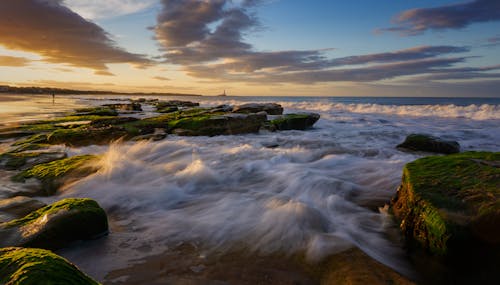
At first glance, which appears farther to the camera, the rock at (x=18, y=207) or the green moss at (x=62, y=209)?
the rock at (x=18, y=207)

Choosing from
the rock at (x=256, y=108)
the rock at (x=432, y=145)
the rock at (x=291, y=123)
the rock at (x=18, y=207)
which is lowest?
the rock at (x=18, y=207)

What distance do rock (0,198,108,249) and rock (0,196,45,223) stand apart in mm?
794

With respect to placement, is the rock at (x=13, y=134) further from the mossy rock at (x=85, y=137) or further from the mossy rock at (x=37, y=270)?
the mossy rock at (x=37, y=270)

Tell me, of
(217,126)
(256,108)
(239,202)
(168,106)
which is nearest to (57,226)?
(239,202)

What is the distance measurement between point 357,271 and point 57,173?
21.3 ft

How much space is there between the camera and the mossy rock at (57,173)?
20.5 feet

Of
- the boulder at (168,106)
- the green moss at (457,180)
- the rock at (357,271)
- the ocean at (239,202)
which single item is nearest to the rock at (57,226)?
the ocean at (239,202)

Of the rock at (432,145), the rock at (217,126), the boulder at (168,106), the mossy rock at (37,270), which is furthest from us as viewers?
the boulder at (168,106)

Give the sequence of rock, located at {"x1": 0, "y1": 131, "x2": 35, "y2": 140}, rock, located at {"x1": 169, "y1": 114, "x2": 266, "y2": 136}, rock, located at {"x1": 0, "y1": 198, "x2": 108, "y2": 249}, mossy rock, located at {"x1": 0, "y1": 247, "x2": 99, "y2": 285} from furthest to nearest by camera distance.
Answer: rock, located at {"x1": 169, "y1": 114, "x2": 266, "y2": 136}, rock, located at {"x1": 0, "y1": 131, "x2": 35, "y2": 140}, rock, located at {"x1": 0, "y1": 198, "x2": 108, "y2": 249}, mossy rock, located at {"x1": 0, "y1": 247, "x2": 99, "y2": 285}

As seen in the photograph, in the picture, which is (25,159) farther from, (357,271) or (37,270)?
(357,271)

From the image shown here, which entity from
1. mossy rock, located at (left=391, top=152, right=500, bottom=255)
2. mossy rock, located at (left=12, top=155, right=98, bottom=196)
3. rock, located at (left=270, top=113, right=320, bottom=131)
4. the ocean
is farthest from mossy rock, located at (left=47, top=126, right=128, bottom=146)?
mossy rock, located at (left=391, top=152, right=500, bottom=255)

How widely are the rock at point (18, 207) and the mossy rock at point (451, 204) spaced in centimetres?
550

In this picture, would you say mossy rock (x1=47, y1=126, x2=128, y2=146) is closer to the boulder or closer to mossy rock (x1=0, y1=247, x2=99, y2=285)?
mossy rock (x1=0, y1=247, x2=99, y2=285)

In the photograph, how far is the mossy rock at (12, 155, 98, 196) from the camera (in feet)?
20.5
